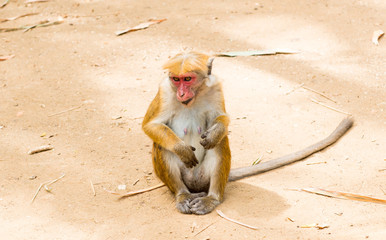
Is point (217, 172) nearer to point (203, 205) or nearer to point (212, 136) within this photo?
point (203, 205)

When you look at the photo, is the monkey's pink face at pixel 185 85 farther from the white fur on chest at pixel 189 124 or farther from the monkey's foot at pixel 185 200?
the monkey's foot at pixel 185 200

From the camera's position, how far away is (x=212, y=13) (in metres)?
10.9

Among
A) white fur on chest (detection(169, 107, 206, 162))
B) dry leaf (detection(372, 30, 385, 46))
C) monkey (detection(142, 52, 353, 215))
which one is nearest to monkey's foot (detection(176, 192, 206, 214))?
monkey (detection(142, 52, 353, 215))

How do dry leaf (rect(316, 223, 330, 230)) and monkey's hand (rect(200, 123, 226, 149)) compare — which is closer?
dry leaf (rect(316, 223, 330, 230))

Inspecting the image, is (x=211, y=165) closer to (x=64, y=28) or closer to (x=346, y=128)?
(x=346, y=128)

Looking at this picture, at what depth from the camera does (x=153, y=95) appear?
8.53 m

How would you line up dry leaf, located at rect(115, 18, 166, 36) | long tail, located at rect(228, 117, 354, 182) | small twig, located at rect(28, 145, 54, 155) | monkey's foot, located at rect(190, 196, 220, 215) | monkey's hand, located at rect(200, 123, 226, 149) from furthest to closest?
1. dry leaf, located at rect(115, 18, 166, 36)
2. small twig, located at rect(28, 145, 54, 155)
3. long tail, located at rect(228, 117, 354, 182)
4. monkey's foot, located at rect(190, 196, 220, 215)
5. monkey's hand, located at rect(200, 123, 226, 149)

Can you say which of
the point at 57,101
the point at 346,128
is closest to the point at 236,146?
the point at 346,128

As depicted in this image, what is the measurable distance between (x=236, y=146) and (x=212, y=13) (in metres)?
4.34

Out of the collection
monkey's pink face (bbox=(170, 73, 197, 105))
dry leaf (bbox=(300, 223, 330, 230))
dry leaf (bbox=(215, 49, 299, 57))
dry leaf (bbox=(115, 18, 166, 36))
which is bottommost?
dry leaf (bbox=(300, 223, 330, 230))

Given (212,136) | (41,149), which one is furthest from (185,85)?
(41,149)

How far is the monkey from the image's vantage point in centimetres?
562

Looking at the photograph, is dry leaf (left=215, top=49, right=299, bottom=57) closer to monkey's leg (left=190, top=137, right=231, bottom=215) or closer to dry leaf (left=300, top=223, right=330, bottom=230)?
monkey's leg (left=190, top=137, right=231, bottom=215)

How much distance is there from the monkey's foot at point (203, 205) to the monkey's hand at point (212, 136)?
0.57 metres
